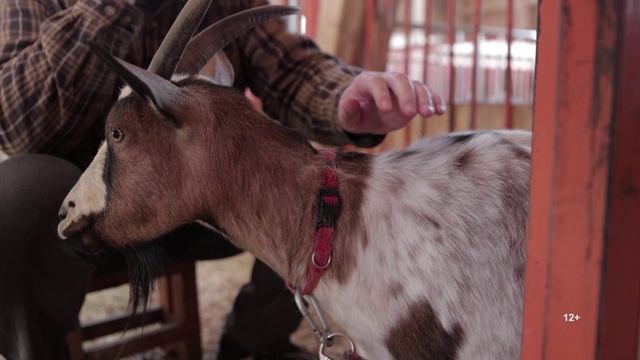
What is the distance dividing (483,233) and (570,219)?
0.41 metres

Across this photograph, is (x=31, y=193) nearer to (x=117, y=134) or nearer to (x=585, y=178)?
(x=117, y=134)

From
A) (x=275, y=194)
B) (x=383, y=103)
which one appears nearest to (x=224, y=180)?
(x=275, y=194)

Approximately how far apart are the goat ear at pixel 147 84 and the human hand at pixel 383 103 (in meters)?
0.35

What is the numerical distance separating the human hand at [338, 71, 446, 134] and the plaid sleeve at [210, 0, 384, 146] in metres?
0.07

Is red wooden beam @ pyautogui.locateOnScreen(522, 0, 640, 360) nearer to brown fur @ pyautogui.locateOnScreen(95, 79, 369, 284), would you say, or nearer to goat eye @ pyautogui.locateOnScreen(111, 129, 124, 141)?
brown fur @ pyautogui.locateOnScreen(95, 79, 369, 284)

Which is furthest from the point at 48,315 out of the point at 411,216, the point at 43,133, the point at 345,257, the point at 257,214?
the point at 411,216

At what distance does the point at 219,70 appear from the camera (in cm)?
127

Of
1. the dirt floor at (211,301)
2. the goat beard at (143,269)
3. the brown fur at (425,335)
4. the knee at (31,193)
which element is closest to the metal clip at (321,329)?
the brown fur at (425,335)

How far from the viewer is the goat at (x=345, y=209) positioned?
102cm

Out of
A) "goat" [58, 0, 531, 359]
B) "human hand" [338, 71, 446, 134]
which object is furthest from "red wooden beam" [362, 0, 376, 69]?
"goat" [58, 0, 531, 359]

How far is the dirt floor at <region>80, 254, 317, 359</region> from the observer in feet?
7.19

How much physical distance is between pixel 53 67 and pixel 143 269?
0.41 meters

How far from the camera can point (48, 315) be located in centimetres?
130

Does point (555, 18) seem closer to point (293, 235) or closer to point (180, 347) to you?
point (293, 235)
